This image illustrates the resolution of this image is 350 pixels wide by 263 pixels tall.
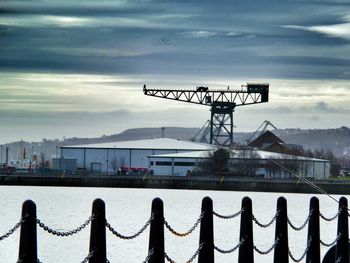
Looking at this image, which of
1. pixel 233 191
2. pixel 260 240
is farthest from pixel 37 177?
pixel 260 240

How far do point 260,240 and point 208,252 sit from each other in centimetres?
3662

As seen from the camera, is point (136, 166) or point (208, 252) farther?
point (136, 166)

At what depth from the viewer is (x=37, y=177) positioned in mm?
158375

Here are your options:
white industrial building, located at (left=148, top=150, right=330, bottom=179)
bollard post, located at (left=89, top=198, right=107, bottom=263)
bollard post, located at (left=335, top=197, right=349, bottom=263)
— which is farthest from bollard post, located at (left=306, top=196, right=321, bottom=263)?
white industrial building, located at (left=148, top=150, right=330, bottom=179)

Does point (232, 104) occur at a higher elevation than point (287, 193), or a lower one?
higher

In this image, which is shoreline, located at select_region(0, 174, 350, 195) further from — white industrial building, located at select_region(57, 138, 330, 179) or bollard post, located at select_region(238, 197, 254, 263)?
bollard post, located at select_region(238, 197, 254, 263)

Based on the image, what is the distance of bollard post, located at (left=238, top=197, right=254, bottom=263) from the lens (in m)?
18.9

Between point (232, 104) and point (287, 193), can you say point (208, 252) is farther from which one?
point (232, 104)

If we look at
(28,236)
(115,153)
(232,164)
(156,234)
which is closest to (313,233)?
(156,234)

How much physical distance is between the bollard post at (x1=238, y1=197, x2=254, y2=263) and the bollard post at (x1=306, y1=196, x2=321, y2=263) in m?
2.61

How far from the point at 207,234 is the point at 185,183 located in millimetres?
128953

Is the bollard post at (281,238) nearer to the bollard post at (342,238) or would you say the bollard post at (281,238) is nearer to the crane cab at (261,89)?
the bollard post at (342,238)

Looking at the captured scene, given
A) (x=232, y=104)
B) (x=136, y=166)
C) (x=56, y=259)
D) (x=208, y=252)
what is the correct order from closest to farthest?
(x=208, y=252), (x=56, y=259), (x=232, y=104), (x=136, y=166)


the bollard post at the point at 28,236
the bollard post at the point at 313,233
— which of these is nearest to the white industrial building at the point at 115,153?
the bollard post at the point at 313,233
